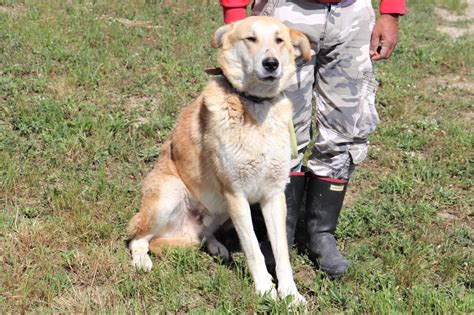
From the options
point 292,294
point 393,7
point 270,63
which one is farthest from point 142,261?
point 393,7

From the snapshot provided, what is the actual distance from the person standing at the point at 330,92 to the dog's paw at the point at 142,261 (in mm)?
726

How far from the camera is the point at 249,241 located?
2.90 metres

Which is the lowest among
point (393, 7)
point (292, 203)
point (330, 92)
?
point (292, 203)

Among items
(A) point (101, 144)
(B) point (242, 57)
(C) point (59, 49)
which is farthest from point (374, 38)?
(C) point (59, 49)

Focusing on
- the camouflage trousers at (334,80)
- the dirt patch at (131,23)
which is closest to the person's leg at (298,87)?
the camouflage trousers at (334,80)

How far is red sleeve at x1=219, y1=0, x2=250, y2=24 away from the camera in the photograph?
3.04m

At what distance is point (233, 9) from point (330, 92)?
2.51 feet

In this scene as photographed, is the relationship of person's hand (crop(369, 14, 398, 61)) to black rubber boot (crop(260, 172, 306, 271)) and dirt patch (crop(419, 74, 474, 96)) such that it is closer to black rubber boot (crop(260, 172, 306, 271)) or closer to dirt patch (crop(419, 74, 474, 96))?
black rubber boot (crop(260, 172, 306, 271))

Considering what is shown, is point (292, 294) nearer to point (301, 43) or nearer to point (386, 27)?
point (301, 43)

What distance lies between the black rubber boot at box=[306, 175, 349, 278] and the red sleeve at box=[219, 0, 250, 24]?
1.12 m

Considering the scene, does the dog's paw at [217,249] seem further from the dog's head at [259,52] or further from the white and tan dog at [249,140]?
the dog's head at [259,52]

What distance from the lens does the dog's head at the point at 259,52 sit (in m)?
2.84

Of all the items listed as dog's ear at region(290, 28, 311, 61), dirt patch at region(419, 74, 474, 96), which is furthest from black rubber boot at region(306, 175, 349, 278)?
dirt patch at region(419, 74, 474, 96)

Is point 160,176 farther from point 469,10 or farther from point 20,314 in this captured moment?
point 469,10
